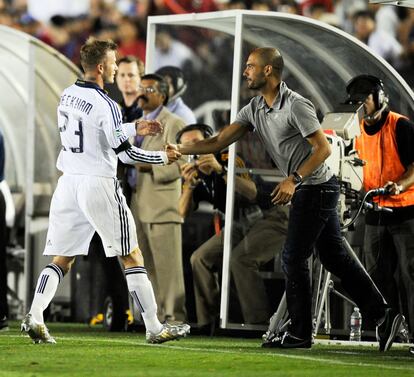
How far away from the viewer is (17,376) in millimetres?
7531

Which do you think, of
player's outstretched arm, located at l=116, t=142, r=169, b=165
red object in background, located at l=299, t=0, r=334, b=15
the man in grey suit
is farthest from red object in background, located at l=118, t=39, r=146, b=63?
player's outstretched arm, located at l=116, t=142, r=169, b=165

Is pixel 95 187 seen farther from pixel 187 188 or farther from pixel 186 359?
pixel 187 188

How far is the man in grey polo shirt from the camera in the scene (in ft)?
31.4

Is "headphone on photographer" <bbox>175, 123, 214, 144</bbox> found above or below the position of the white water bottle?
above

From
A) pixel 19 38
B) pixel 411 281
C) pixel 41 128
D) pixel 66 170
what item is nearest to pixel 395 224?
pixel 411 281

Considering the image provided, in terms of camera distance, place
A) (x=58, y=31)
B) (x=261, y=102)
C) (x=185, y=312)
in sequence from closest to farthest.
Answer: (x=261, y=102) → (x=185, y=312) → (x=58, y=31)

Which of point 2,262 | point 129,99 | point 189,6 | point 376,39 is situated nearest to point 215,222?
point 129,99

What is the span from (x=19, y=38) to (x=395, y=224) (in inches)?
260

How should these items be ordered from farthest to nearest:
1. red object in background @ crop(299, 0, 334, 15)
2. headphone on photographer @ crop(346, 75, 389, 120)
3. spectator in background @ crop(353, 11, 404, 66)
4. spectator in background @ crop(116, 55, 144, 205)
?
red object in background @ crop(299, 0, 334, 15), spectator in background @ crop(353, 11, 404, 66), spectator in background @ crop(116, 55, 144, 205), headphone on photographer @ crop(346, 75, 389, 120)

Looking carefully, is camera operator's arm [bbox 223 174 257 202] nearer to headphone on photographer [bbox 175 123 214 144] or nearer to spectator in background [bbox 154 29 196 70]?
headphone on photographer [bbox 175 123 214 144]

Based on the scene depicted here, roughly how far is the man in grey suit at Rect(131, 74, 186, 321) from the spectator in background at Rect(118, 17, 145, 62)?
5852 mm

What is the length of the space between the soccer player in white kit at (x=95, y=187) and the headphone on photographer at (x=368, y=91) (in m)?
1.52

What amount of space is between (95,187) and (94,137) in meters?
0.35

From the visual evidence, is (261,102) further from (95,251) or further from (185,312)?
(95,251)
